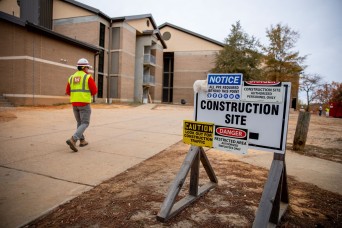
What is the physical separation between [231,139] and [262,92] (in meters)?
0.59

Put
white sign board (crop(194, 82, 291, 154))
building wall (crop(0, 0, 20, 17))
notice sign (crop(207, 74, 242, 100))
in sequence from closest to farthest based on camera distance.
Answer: white sign board (crop(194, 82, 291, 154))
notice sign (crop(207, 74, 242, 100))
building wall (crop(0, 0, 20, 17))

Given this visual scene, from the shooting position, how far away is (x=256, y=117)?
2.36 m

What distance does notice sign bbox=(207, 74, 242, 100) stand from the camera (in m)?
2.46

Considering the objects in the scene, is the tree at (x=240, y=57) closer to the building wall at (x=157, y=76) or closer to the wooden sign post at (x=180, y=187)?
the building wall at (x=157, y=76)

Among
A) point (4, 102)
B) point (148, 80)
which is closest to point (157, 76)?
point (148, 80)

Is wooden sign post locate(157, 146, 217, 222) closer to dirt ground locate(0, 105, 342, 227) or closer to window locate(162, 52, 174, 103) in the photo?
dirt ground locate(0, 105, 342, 227)

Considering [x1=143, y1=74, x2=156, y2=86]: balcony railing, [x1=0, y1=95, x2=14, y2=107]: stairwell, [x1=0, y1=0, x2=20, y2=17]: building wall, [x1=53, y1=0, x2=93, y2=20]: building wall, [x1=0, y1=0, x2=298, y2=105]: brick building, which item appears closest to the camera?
[x1=0, y1=95, x2=14, y2=107]: stairwell

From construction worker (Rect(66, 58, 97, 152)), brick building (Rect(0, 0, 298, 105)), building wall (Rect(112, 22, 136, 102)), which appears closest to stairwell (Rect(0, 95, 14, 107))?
brick building (Rect(0, 0, 298, 105))

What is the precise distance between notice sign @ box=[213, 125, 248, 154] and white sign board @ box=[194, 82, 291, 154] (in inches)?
1.8

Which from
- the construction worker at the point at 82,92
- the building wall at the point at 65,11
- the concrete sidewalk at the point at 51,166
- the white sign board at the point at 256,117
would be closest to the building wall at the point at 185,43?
the building wall at the point at 65,11

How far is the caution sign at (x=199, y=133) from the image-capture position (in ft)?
8.48

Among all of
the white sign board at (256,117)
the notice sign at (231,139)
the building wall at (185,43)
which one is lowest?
the notice sign at (231,139)

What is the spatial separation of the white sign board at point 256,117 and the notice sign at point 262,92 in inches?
1.4

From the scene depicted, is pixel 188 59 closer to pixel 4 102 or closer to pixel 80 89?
pixel 4 102
